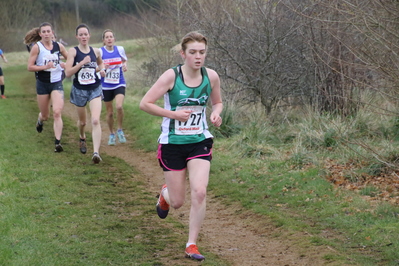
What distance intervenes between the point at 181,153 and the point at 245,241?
1.40m

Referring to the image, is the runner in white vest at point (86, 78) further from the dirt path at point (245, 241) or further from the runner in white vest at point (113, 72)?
the dirt path at point (245, 241)

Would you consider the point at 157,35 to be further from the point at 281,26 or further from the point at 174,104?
the point at 174,104

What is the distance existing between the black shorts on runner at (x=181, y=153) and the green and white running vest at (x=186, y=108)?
51mm

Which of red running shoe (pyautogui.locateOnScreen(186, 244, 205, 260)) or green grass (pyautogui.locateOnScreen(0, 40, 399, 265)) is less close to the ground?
red running shoe (pyautogui.locateOnScreen(186, 244, 205, 260))

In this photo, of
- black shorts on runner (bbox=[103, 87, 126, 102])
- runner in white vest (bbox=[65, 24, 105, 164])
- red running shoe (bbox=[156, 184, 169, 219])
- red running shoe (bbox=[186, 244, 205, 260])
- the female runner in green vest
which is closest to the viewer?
red running shoe (bbox=[186, 244, 205, 260])

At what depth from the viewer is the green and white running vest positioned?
547 centimetres

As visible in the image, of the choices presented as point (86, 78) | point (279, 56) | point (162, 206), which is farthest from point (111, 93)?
point (162, 206)

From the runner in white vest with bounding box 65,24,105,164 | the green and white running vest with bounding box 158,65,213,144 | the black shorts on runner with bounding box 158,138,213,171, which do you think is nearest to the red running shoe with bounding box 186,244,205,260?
the black shorts on runner with bounding box 158,138,213,171

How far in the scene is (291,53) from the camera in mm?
12219

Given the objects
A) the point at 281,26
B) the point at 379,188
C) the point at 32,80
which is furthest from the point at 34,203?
the point at 32,80

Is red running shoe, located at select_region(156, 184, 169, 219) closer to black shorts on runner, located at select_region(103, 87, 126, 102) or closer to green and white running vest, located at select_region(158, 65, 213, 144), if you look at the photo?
green and white running vest, located at select_region(158, 65, 213, 144)

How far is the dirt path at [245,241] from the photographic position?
5.47 m

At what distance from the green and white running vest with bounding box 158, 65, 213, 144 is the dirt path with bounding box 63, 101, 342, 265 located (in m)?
1.16

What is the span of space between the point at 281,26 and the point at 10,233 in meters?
7.99
